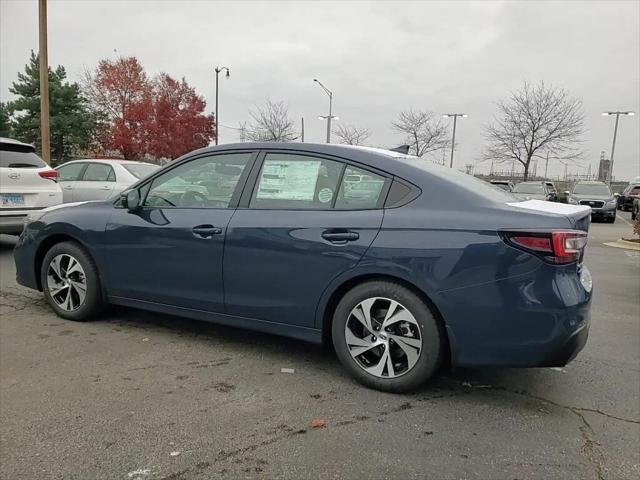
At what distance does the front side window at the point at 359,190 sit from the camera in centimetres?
337

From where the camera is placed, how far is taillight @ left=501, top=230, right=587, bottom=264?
2900 mm

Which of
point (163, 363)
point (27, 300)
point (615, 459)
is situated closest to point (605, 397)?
point (615, 459)

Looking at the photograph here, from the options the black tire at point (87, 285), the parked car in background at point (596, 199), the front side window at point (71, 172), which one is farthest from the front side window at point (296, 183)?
the parked car in background at point (596, 199)

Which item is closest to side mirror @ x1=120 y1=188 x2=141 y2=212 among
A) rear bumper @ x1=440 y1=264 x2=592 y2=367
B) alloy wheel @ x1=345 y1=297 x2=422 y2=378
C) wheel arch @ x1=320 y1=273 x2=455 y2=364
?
wheel arch @ x1=320 y1=273 x2=455 y2=364

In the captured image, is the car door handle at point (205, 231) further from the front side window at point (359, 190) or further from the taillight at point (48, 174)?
the taillight at point (48, 174)

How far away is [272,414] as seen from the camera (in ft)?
9.78

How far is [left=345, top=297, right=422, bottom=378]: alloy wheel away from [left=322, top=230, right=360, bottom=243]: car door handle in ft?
1.30

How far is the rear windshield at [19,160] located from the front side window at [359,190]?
6.15 metres

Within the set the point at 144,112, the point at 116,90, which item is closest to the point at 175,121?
the point at 144,112

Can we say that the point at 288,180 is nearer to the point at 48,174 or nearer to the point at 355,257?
the point at 355,257

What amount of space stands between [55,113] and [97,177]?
37.7 m

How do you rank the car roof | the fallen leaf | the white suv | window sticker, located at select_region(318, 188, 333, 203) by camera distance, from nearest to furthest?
the fallen leaf → window sticker, located at select_region(318, 188, 333, 203) → the white suv → the car roof

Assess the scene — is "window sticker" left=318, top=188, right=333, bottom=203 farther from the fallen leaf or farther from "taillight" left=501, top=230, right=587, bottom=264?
the fallen leaf

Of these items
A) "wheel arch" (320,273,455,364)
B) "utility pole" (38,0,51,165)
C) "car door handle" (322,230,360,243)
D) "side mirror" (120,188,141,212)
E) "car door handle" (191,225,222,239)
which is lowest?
"wheel arch" (320,273,455,364)
